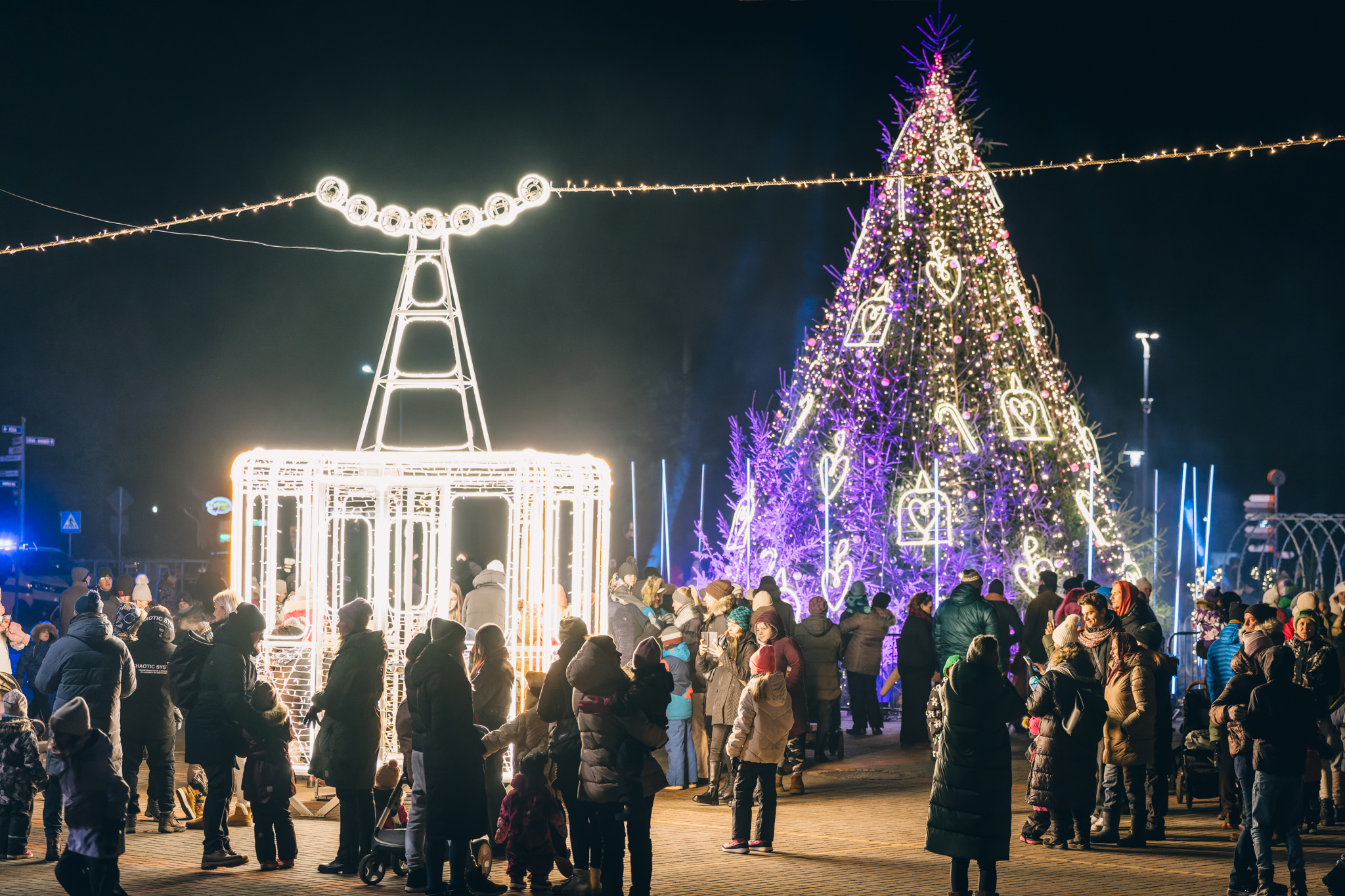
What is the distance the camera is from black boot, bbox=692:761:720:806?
1074 cm

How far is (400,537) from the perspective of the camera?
10.8 m

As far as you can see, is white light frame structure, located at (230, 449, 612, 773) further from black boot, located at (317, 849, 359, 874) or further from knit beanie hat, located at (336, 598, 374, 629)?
black boot, located at (317, 849, 359, 874)

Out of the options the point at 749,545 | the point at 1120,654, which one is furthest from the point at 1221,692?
the point at 749,545

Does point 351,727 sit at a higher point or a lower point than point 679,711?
higher

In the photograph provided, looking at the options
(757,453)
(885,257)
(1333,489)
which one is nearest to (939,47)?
(885,257)

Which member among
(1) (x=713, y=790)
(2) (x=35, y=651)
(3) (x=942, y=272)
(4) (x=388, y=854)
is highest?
(3) (x=942, y=272)

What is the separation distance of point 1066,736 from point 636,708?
3325 millimetres

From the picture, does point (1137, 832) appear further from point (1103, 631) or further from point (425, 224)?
point (425, 224)

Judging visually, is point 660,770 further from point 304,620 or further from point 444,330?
point 444,330

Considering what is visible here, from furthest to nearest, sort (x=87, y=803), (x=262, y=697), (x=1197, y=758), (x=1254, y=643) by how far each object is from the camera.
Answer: (x=1197, y=758), (x=1254, y=643), (x=262, y=697), (x=87, y=803)

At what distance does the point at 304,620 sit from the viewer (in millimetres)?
10875

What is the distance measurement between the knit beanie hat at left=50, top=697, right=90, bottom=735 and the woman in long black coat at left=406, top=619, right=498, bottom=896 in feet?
5.72

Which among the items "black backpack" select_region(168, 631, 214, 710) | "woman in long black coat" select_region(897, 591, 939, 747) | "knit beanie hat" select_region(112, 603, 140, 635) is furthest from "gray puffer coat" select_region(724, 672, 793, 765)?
"knit beanie hat" select_region(112, 603, 140, 635)

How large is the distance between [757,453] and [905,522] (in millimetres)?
2385
